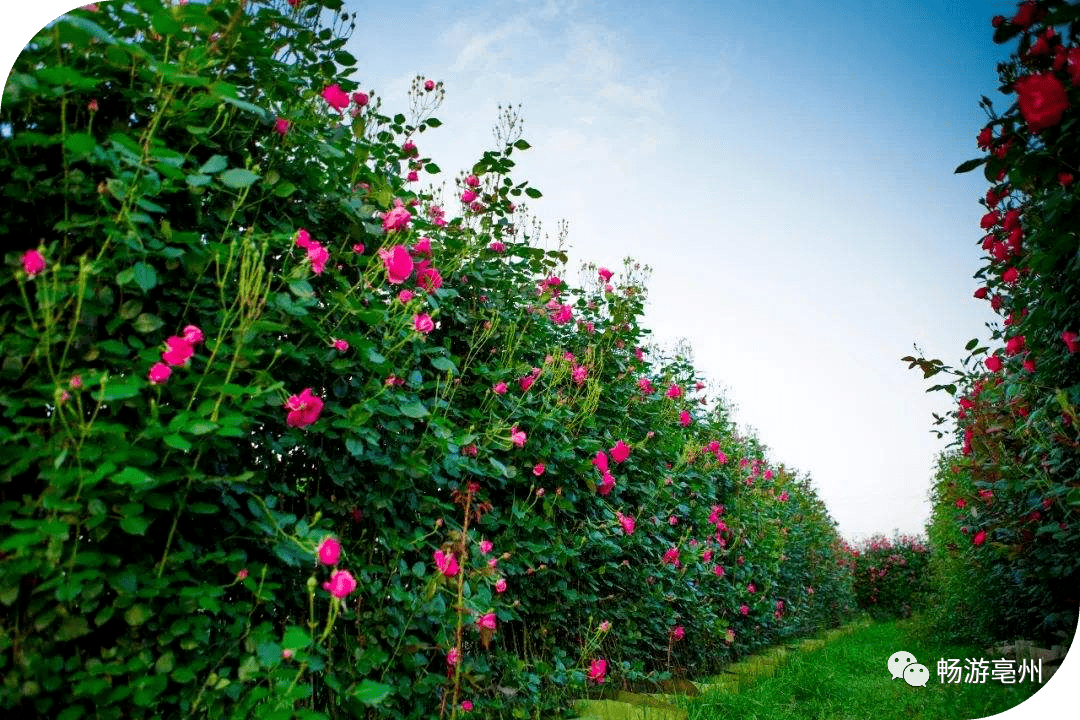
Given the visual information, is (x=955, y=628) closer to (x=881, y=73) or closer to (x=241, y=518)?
(x=881, y=73)

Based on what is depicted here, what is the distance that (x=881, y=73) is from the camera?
2018mm

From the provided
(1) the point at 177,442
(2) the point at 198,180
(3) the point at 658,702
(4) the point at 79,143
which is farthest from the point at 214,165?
(3) the point at 658,702

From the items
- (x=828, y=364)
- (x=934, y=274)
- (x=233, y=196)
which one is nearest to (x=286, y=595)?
(x=233, y=196)

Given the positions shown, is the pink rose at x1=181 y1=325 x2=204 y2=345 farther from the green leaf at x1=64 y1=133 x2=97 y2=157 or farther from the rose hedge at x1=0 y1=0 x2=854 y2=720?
the green leaf at x1=64 y1=133 x2=97 y2=157

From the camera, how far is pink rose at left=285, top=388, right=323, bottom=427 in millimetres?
1442

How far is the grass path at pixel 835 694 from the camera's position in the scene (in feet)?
5.86

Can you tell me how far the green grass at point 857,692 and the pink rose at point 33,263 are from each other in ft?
7.89

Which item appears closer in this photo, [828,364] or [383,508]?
[383,508]

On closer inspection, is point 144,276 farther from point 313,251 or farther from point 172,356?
point 313,251

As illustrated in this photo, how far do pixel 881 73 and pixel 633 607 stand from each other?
2.62 m

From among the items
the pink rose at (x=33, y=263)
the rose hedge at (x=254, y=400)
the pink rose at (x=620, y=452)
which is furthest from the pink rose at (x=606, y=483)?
the pink rose at (x=33, y=263)

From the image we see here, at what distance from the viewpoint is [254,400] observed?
133 centimetres

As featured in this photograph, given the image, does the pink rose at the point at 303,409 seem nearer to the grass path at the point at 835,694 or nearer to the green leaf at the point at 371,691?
the green leaf at the point at 371,691

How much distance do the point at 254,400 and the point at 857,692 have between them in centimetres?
277
